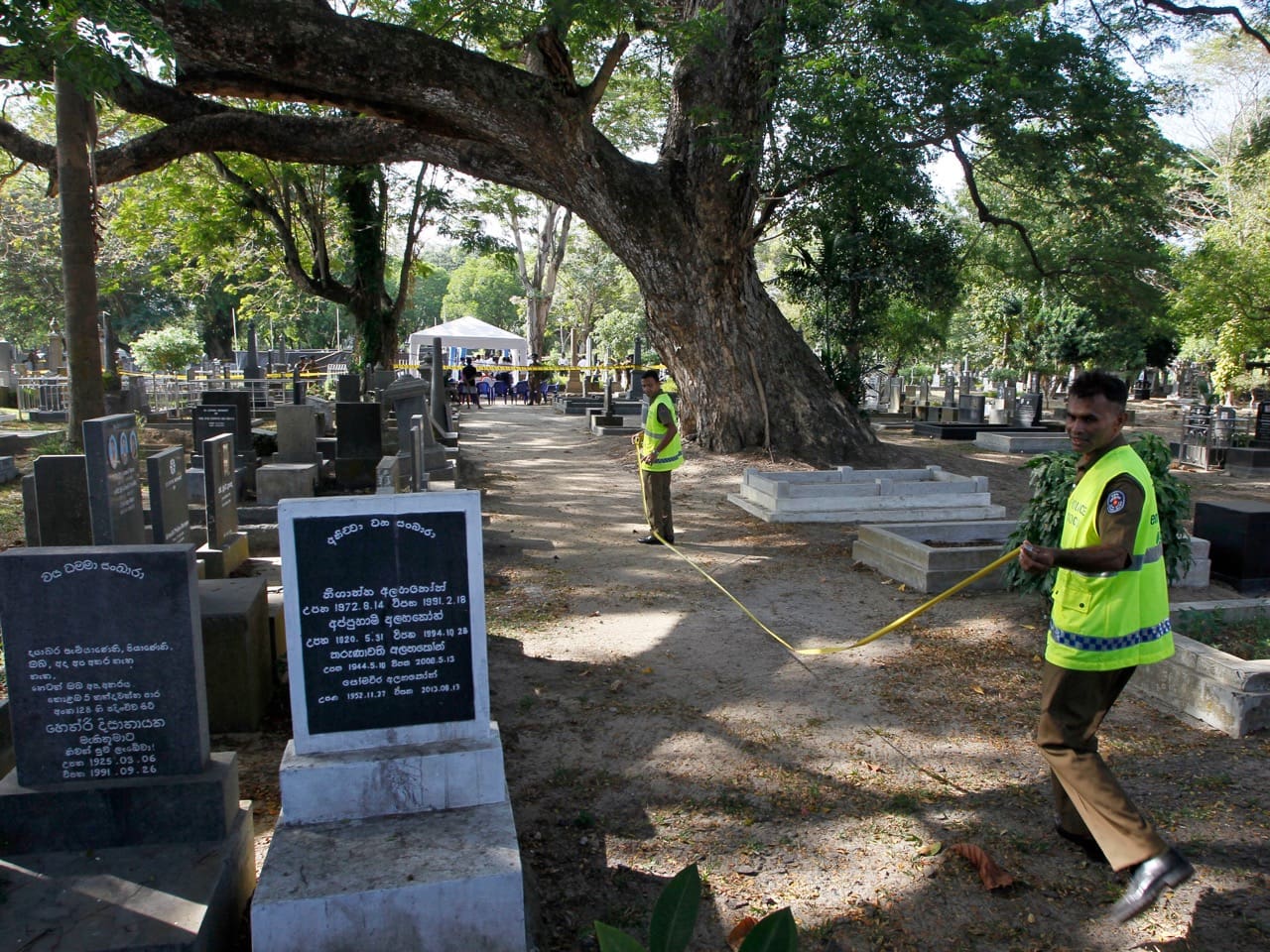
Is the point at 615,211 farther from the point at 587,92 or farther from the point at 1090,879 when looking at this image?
the point at 1090,879

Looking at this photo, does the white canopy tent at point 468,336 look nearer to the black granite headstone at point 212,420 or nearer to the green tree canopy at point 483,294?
the black granite headstone at point 212,420

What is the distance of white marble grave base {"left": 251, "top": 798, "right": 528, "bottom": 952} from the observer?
2.94m

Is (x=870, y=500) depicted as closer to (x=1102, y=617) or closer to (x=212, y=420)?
(x=1102, y=617)

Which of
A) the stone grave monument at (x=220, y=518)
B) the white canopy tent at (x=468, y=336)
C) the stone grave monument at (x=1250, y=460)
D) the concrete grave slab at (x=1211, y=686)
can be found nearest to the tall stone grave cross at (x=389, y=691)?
the concrete grave slab at (x=1211, y=686)

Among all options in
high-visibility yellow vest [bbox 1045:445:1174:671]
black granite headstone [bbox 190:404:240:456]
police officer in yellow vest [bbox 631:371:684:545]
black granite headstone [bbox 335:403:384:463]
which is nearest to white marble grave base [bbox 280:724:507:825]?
high-visibility yellow vest [bbox 1045:445:1174:671]

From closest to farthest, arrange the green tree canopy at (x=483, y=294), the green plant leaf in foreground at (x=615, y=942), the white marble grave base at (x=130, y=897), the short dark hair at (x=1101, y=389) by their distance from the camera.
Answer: the green plant leaf in foreground at (x=615, y=942) → the white marble grave base at (x=130, y=897) → the short dark hair at (x=1101, y=389) → the green tree canopy at (x=483, y=294)

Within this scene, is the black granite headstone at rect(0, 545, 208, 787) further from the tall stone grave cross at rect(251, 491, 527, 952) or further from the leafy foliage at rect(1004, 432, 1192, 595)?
the leafy foliage at rect(1004, 432, 1192, 595)

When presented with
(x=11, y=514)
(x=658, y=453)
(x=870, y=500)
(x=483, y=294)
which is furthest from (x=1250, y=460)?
(x=483, y=294)

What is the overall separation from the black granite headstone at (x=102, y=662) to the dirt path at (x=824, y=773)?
154cm

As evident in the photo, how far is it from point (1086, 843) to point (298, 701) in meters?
3.20

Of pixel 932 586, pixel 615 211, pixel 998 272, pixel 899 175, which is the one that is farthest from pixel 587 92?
pixel 998 272

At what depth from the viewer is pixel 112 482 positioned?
5.98m

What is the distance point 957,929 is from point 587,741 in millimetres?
2237

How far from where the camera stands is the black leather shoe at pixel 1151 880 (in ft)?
10.8
